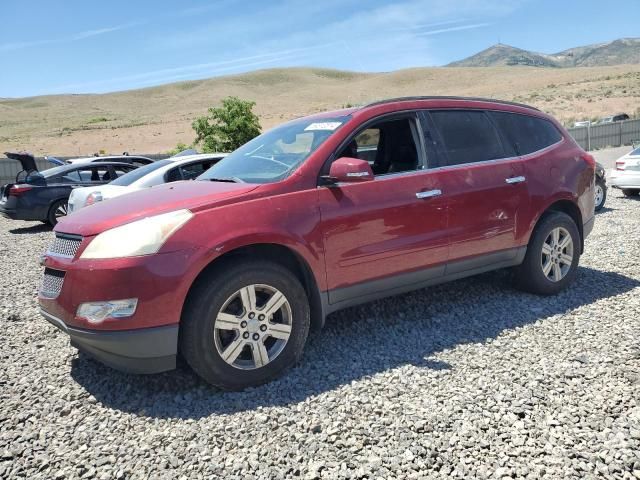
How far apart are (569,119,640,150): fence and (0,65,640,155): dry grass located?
42.9 ft

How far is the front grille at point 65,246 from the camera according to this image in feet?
10.5

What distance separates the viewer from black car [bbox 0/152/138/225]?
1028 centimetres

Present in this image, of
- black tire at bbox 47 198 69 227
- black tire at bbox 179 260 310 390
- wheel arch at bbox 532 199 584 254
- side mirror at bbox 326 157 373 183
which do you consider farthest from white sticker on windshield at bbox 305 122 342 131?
black tire at bbox 47 198 69 227

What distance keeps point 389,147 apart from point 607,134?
29.3 m

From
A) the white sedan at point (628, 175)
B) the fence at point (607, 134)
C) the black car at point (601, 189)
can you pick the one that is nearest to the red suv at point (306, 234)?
the black car at point (601, 189)

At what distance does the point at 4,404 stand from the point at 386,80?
118m

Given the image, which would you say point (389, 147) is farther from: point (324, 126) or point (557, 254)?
point (557, 254)

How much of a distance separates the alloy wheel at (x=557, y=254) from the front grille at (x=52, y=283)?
4.04 metres

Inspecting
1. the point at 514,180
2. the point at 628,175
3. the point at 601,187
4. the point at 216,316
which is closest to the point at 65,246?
the point at 216,316

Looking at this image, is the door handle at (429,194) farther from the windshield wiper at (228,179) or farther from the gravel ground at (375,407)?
the windshield wiper at (228,179)

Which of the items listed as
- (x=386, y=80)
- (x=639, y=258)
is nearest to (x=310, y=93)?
(x=386, y=80)

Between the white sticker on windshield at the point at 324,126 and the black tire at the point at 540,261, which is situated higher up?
the white sticker on windshield at the point at 324,126

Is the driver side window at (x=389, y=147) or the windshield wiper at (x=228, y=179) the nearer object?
the windshield wiper at (x=228, y=179)

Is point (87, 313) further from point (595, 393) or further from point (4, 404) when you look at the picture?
point (595, 393)
